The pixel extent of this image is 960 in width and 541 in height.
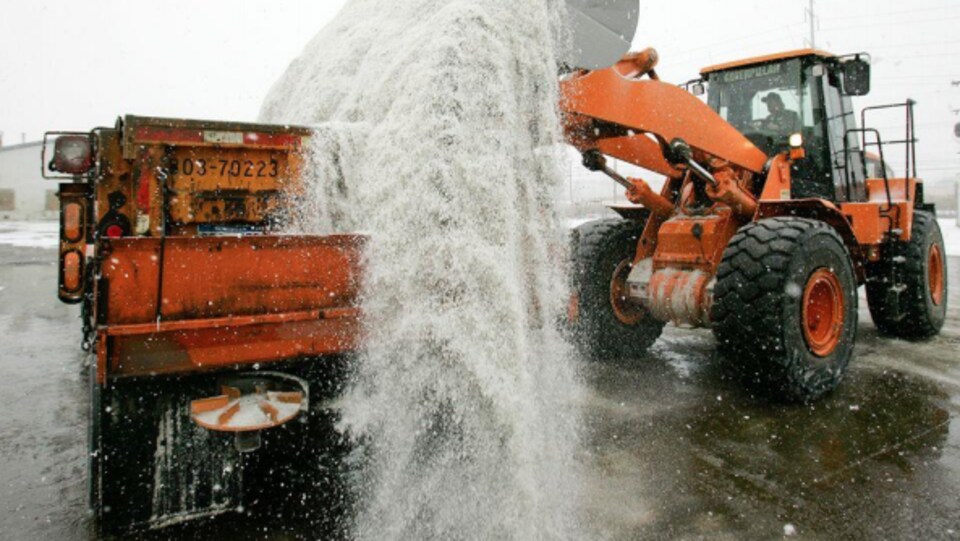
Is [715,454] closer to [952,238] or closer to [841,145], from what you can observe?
[841,145]

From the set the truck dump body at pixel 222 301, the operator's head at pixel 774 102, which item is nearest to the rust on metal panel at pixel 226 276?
the truck dump body at pixel 222 301

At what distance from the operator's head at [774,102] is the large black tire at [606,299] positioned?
1.61 metres

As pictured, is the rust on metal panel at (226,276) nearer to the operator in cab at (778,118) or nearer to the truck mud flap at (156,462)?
the truck mud flap at (156,462)

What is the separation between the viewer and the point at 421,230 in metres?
2.90

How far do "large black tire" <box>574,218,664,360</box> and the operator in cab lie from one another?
4.90 feet

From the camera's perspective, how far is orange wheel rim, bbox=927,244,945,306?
6758 mm

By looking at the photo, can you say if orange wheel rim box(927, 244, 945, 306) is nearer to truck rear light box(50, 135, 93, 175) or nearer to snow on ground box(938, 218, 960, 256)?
truck rear light box(50, 135, 93, 175)

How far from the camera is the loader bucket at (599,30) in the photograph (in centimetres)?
341

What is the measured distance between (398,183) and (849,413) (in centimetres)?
347

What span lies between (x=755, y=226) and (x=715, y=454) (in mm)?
1738

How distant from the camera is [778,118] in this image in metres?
5.64

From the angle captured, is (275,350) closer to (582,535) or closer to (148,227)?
(148,227)

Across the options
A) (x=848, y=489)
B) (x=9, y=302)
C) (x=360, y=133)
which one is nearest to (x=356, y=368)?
(x=360, y=133)

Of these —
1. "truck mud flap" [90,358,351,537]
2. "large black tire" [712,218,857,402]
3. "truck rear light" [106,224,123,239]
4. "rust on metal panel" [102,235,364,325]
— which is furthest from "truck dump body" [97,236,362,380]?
"large black tire" [712,218,857,402]
